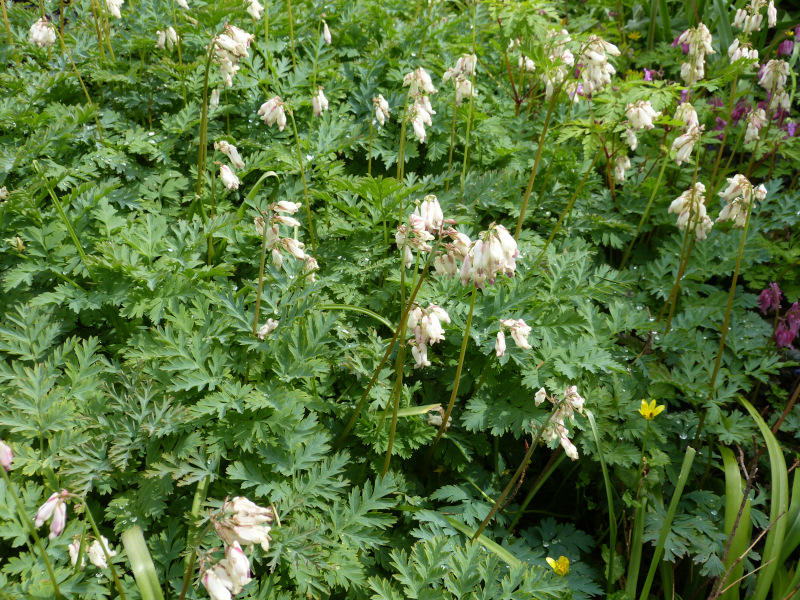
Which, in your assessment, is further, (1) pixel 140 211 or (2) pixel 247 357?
(1) pixel 140 211

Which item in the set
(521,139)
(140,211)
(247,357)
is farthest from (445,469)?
(521,139)

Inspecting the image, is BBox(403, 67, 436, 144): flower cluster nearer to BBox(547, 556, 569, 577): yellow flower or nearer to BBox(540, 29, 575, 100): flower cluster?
BBox(540, 29, 575, 100): flower cluster

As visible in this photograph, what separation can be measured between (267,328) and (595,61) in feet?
7.63

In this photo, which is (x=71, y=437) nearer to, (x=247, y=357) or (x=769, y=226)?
(x=247, y=357)

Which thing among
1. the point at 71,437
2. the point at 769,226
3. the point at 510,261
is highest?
the point at 510,261

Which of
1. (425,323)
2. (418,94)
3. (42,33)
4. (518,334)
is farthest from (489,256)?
(42,33)

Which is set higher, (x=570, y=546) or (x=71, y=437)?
(x=71, y=437)

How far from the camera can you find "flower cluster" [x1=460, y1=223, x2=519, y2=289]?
7.24 feet

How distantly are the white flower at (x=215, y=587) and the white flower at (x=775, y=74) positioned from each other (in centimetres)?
476

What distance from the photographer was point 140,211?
3.75 meters

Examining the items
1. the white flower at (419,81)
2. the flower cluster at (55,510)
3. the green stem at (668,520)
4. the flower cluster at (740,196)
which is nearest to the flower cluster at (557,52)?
the white flower at (419,81)

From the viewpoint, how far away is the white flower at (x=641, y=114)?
3.58 m

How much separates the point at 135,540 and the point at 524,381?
1938 mm

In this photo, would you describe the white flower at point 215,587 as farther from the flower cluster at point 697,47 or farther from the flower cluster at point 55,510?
the flower cluster at point 697,47
